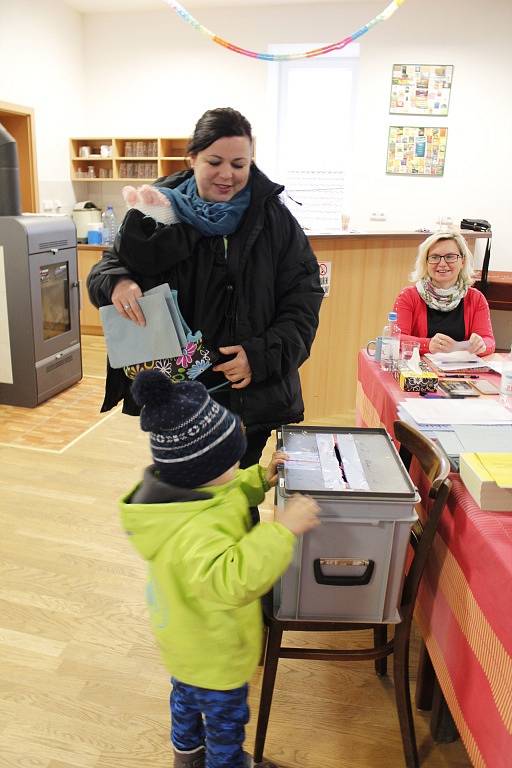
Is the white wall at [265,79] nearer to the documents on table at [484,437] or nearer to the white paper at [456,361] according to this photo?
the white paper at [456,361]

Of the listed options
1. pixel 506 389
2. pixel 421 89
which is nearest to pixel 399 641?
pixel 506 389

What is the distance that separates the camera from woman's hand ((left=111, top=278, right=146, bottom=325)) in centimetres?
142

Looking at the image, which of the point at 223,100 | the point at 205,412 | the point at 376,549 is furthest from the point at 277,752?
the point at 223,100

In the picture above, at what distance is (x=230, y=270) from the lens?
1457 millimetres

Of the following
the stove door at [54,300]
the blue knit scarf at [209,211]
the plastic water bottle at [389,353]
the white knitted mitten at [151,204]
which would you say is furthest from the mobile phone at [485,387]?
the stove door at [54,300]

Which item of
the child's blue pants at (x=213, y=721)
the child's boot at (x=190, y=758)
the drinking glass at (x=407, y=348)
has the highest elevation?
the drinking glass at (x=407, y=348)

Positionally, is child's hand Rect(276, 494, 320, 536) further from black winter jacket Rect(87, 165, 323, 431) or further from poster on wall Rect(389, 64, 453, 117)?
poster on wall Rect(389, 64, 453, 117)

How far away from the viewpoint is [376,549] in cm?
130

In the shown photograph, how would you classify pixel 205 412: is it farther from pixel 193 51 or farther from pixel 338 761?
pixel 193 51

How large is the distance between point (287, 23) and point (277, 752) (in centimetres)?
580

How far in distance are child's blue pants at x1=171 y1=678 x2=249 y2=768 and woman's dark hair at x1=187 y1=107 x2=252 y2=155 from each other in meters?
1.20

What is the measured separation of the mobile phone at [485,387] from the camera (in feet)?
6.42

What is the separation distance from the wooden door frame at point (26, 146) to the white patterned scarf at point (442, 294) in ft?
12.5

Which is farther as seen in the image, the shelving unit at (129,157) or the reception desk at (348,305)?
the shelving unit at (129,157)
